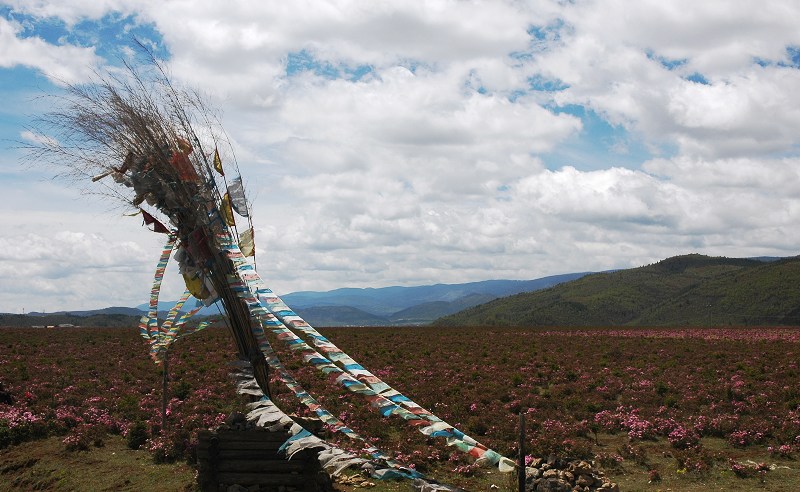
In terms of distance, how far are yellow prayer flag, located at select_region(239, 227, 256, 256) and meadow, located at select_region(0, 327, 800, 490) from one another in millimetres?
6573

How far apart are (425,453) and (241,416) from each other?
4736mm

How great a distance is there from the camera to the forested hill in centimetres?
11688

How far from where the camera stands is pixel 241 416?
10320 mm

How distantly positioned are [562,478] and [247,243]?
690 cm

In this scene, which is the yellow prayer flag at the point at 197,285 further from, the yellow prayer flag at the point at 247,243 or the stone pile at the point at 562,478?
the stone pile at the point at 562,478

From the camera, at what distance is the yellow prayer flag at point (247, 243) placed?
27.1 ft

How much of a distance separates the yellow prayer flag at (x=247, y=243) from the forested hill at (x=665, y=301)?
112m

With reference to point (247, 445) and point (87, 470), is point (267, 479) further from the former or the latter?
point (87, 470)

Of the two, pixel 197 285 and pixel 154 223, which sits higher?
pixel 154 223

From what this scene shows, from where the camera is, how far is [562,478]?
10922mm

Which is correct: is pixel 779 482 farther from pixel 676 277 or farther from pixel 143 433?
pixel 676 277

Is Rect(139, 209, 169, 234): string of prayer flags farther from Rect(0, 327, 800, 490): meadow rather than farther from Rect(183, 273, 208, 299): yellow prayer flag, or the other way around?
Rect(0, 327, 800, 490): meadow

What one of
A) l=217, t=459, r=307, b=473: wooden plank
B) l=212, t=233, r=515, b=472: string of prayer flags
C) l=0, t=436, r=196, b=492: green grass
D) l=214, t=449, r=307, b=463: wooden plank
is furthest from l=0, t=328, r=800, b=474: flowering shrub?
l=212, t=233, r=515, b=472: string of prayer flags

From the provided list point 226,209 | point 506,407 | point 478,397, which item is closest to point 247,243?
point 226,209
